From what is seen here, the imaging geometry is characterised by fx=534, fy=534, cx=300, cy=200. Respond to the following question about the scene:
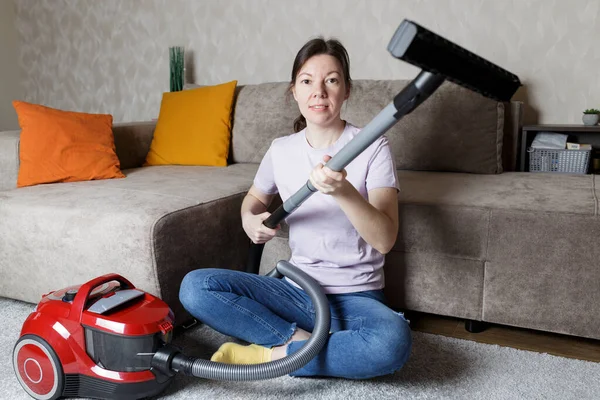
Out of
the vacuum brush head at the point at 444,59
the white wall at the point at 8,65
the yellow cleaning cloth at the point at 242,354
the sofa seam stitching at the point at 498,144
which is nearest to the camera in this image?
the vacuum brush head at the point at 444,59

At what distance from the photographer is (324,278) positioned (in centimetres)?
142

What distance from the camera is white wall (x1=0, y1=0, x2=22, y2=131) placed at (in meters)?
4.11

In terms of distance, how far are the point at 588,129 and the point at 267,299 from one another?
→ 1.61m

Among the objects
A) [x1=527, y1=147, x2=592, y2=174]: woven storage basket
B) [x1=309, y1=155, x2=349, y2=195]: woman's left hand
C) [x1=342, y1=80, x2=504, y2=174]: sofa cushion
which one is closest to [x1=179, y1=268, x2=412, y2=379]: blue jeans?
[x1=309, y1=155, x2=349, y2=195]: woman's left hand

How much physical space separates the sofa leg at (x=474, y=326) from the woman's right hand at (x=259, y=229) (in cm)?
73

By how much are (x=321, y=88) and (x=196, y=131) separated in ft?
4.40

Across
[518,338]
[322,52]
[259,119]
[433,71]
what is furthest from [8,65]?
[433,71]

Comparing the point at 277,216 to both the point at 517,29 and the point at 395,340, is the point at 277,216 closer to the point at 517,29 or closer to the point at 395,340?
the point at 395,340

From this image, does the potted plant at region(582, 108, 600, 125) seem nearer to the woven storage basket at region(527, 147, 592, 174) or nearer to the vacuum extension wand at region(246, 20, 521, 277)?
the woven storage basket at region(527, 147, 592, 174)

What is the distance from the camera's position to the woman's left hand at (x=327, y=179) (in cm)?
108

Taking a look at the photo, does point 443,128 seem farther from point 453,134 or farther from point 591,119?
point 591,119

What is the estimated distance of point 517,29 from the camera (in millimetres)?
2508

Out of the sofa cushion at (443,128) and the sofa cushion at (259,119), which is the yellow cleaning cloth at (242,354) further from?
the sofa cushion at (259,119)

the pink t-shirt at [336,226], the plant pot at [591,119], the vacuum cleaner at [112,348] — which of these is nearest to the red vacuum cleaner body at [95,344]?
the vacuum cleaner at [112,348]
